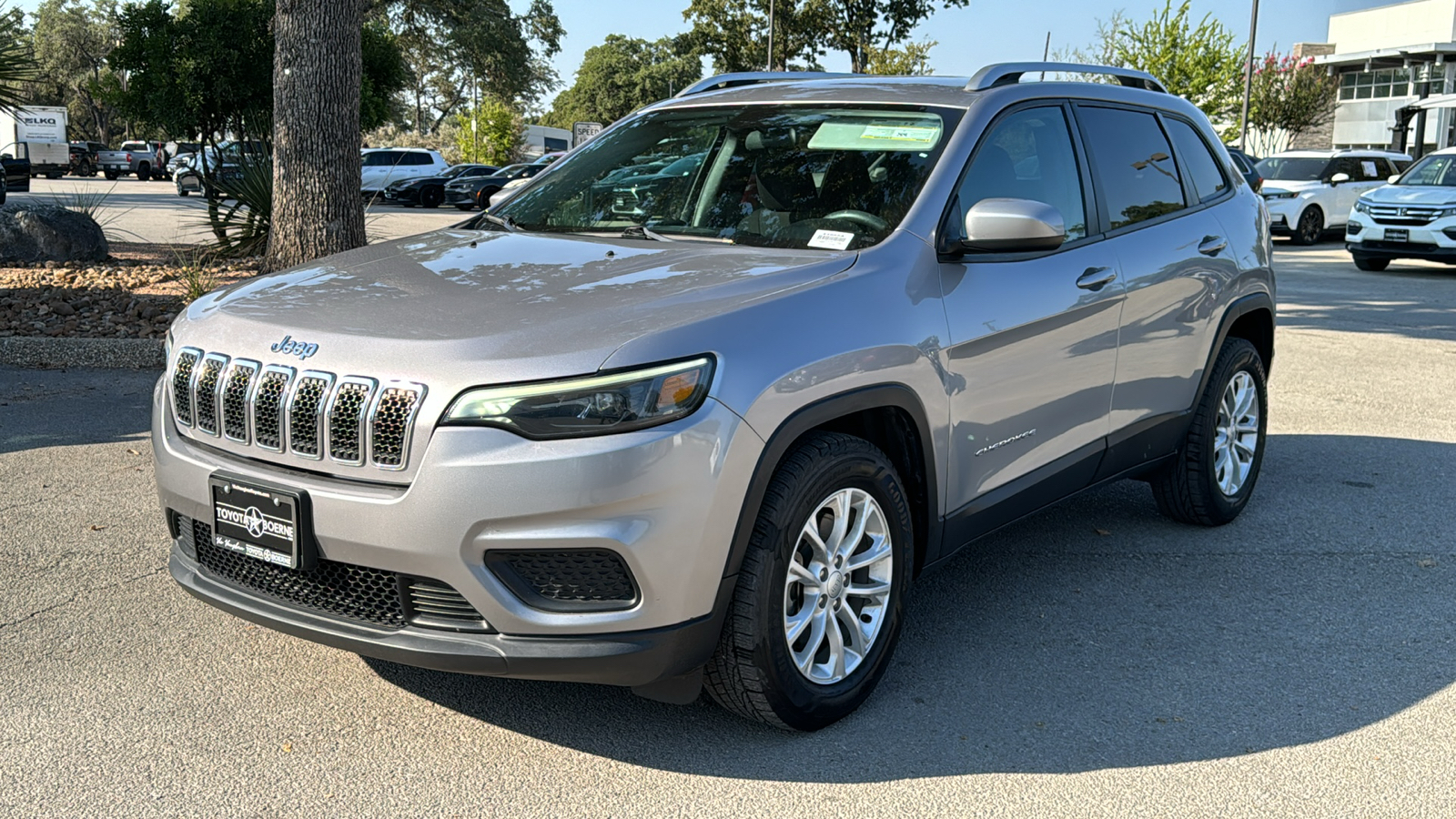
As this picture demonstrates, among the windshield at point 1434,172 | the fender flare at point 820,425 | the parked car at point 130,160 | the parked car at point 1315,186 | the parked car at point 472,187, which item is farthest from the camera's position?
the parked car at point 130,160

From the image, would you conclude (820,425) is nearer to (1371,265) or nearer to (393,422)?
(393,422)

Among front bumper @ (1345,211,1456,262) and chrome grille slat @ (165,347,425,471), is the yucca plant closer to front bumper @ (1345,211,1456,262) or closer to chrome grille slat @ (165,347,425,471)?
chrome grille slat @ (165,347,425,471)

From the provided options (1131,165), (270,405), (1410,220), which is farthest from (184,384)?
(1410,220)

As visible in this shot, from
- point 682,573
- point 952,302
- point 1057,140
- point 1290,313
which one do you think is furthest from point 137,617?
point 1290,313

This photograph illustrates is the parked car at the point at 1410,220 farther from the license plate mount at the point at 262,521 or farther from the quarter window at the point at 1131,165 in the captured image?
the license plate mount at the point at 262,521

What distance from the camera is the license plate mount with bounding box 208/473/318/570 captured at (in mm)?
3090

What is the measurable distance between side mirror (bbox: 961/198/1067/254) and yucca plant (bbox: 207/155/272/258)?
30.8 feet

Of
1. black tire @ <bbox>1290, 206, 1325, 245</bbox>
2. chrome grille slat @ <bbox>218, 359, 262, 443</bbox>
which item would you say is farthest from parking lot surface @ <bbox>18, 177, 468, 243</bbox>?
black tire @ <bbox>1290, 206, 1325, 245</bbox>

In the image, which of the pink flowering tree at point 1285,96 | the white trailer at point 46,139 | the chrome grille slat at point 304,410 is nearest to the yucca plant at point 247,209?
the chrome grille slat at point 304,410

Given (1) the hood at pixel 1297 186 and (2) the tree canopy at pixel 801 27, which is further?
(2) the tree canopy at pixel 801 27

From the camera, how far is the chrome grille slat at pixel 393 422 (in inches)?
117

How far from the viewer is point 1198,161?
5.50 metres

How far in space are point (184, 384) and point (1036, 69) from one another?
3.08 meters

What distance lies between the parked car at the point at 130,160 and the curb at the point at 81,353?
46.1m
